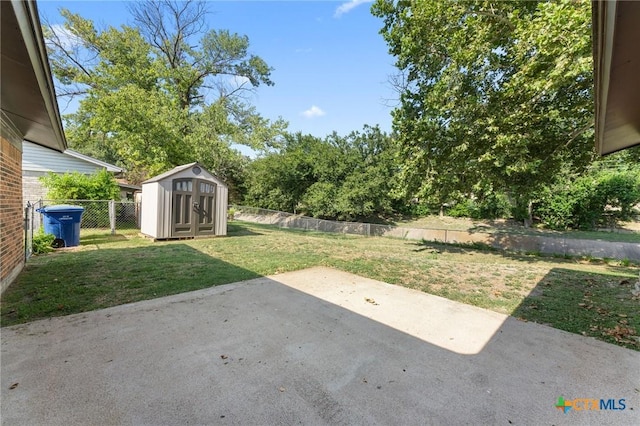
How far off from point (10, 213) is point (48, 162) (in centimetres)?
1071

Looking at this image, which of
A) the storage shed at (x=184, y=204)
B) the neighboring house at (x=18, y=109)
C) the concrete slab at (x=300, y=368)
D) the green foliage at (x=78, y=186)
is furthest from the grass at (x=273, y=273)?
the green foliage at (x=78, y=186)

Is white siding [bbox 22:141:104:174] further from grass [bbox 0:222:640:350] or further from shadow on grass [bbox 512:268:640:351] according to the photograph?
shadow on grass [bbox 512:268:640:351]

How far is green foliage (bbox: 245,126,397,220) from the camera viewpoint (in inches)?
667

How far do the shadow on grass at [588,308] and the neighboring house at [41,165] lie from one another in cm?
1532

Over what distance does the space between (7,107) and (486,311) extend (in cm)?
664

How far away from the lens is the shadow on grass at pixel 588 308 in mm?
3221

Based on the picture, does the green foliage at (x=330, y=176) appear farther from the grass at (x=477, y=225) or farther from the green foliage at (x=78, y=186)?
the green foliage at (x=78, y=186)

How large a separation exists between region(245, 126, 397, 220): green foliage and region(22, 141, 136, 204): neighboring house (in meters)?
9.61

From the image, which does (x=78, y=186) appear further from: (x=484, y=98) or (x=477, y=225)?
(x=477, y=225)

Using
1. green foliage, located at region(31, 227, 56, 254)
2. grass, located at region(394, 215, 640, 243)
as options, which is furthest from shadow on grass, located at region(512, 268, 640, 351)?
grass, located at region(394, 215, 640, 243)

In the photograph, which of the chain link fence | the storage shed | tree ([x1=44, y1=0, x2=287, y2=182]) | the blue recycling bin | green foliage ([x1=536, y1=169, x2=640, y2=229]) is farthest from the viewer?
green foliage ([x1=536, y1=169, x2=640, y2=229])

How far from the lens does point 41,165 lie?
38.9ft

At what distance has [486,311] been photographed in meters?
3.78

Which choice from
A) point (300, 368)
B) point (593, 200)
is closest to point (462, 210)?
point (593, 200)
